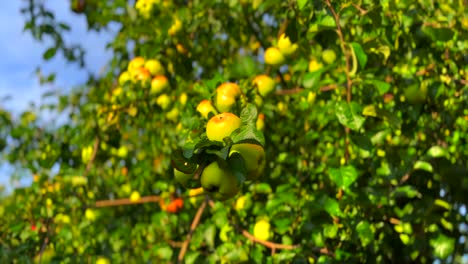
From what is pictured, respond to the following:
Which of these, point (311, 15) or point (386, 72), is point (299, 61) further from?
point (311, 15)

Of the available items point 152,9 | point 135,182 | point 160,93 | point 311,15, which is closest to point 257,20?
point 152,9

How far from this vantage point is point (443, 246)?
2.41 metres

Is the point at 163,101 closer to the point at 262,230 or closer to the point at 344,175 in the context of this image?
the point at 262,230

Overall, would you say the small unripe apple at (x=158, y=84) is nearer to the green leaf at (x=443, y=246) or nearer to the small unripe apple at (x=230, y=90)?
the small unripe apple at (x=230, y=90)

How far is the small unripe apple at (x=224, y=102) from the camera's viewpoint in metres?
1.78

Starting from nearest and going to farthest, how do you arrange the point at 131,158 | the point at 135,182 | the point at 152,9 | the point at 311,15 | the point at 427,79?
the point at 311,15
the point at 427,79
the point at 152,9
the point at 135,182
the point at 131,158

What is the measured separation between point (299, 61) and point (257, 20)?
0.79m

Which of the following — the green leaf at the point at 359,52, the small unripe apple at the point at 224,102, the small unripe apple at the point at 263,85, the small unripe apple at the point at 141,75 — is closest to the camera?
the small unripe apple at the point at 224,102

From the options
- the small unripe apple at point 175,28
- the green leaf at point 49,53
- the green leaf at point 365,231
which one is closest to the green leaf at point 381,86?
the green leaf at point 365,231

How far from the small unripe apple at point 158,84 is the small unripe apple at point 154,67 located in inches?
1.1

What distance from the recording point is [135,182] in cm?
388

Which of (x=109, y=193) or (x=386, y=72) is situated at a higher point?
(x=386, y=72)

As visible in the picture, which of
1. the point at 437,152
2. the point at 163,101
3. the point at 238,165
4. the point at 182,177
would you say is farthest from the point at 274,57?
the point at 238,165

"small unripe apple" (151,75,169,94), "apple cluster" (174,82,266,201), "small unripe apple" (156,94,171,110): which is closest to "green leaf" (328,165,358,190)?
"apple cluster" (174,82,266,201)
